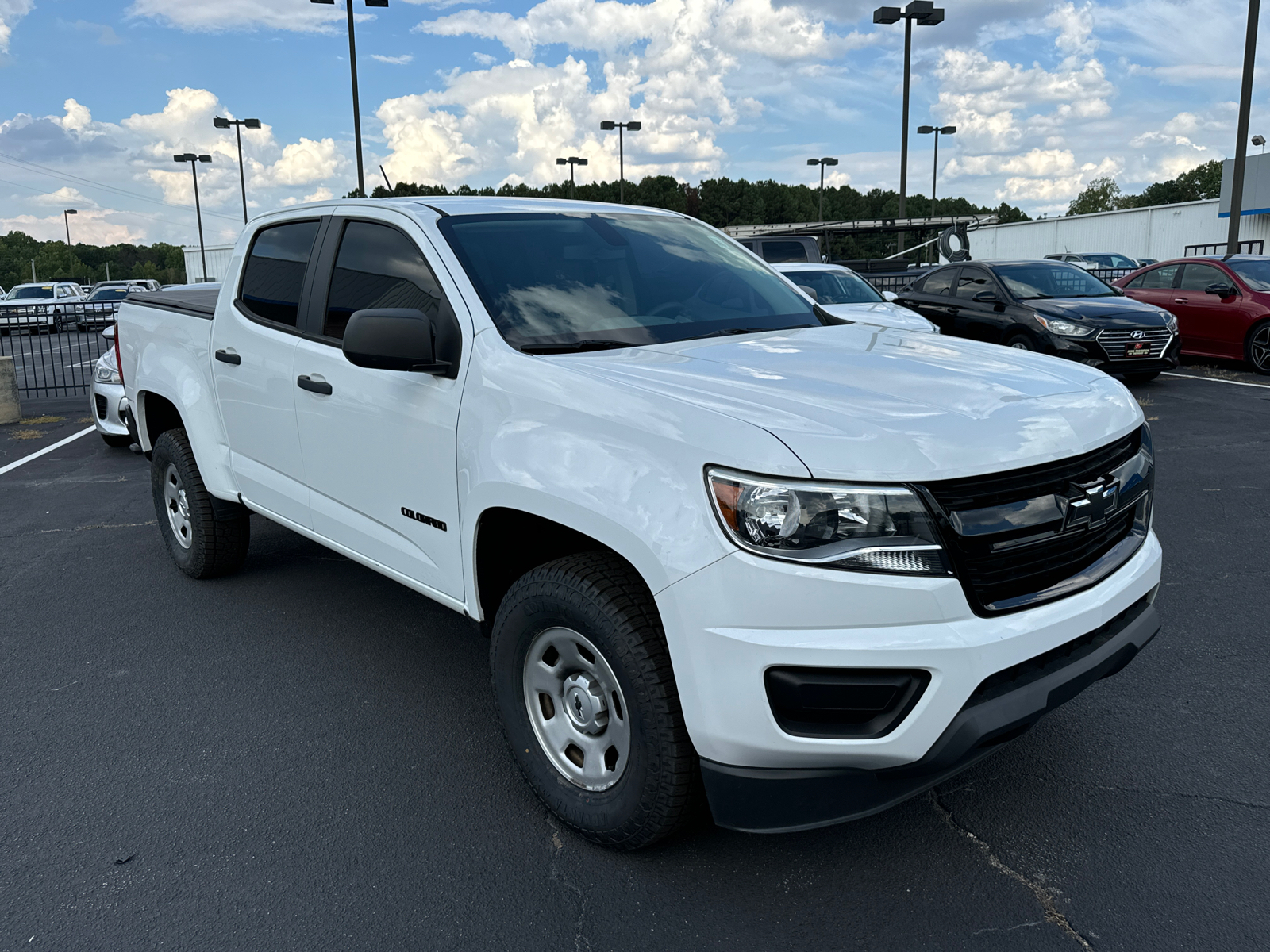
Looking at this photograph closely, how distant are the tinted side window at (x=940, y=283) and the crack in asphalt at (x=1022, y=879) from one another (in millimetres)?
11740

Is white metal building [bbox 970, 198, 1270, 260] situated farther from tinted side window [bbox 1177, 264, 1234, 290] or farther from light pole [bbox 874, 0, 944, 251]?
tinted side window [bbox 1177, 264, 1234, 290]

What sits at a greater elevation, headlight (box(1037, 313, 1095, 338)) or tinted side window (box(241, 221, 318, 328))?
tinted side window (box(241, 221, 318, 328))

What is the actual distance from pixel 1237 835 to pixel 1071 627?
0.98 m

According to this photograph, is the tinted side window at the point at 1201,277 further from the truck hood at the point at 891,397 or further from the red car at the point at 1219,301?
the truck hood at the point at 891,397

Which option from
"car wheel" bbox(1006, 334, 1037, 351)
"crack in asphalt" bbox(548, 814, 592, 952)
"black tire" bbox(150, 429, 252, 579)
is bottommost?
"crack in asphalt" bbox(548, 814, 592, 952)

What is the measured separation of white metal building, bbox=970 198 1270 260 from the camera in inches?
1674

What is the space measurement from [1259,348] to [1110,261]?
1984 centimetres

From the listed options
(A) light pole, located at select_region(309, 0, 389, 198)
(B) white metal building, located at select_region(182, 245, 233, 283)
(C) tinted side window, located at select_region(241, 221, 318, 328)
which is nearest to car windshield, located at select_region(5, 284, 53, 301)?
(B) white metal building, located at select_region(182, 245, 233, 283)

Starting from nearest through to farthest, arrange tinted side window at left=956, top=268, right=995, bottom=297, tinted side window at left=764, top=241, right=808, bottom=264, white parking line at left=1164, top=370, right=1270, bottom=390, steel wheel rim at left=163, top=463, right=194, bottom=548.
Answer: steel wheel rim at left=163, top=463, right=194, bottom=548, white parking line at left=1164, top=370, right=1270, bottom=390, tinted side window at left=956, top=268, right=995, bottom=297, tinted side window at left=764, top=241, right=808, bottom=264

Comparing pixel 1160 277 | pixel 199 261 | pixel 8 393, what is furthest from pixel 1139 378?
pixel 199 261

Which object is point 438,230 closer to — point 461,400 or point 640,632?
point 461,400

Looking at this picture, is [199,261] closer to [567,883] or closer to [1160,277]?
[1160,277]

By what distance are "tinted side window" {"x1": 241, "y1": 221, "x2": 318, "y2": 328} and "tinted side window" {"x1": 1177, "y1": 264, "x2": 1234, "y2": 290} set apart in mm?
13501

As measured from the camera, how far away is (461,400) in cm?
312
